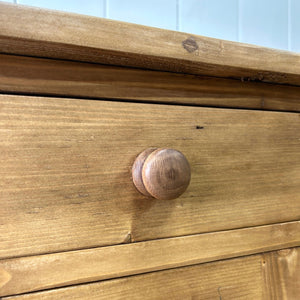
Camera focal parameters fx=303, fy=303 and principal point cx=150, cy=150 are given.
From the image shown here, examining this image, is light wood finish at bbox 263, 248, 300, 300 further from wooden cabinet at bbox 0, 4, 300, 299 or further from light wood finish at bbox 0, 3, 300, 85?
light wood finish at bbox 0, 3, 300, 85

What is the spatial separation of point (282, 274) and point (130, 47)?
12.7 inches

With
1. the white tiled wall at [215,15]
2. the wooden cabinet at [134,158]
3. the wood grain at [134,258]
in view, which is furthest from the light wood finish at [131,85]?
the white tiled wall at [215,15]

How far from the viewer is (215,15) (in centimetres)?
80

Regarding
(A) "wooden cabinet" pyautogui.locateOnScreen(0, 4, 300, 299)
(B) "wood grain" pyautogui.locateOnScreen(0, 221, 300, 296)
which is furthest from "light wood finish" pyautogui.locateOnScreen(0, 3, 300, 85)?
(B) "wood grain" pyautogui.locateOnScreen(0, 221, 300, 296)

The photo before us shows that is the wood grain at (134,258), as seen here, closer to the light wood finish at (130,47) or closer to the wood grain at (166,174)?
the wood grain at (166,174)

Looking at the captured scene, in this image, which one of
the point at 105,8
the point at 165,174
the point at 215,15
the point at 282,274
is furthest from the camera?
the point at 215,15

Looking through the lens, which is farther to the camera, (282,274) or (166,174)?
(282,274)

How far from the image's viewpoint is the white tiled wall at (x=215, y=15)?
2.24 ft

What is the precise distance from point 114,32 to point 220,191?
0.20m

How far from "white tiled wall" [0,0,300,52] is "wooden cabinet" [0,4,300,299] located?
0.44m

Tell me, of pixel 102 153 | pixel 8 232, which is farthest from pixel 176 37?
pixel 8 232

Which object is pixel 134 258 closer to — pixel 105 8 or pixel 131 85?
pixel 131 85

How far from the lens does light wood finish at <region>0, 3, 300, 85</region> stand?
249mm

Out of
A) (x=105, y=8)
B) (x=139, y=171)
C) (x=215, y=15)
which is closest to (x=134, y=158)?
(x=139, y=171)
